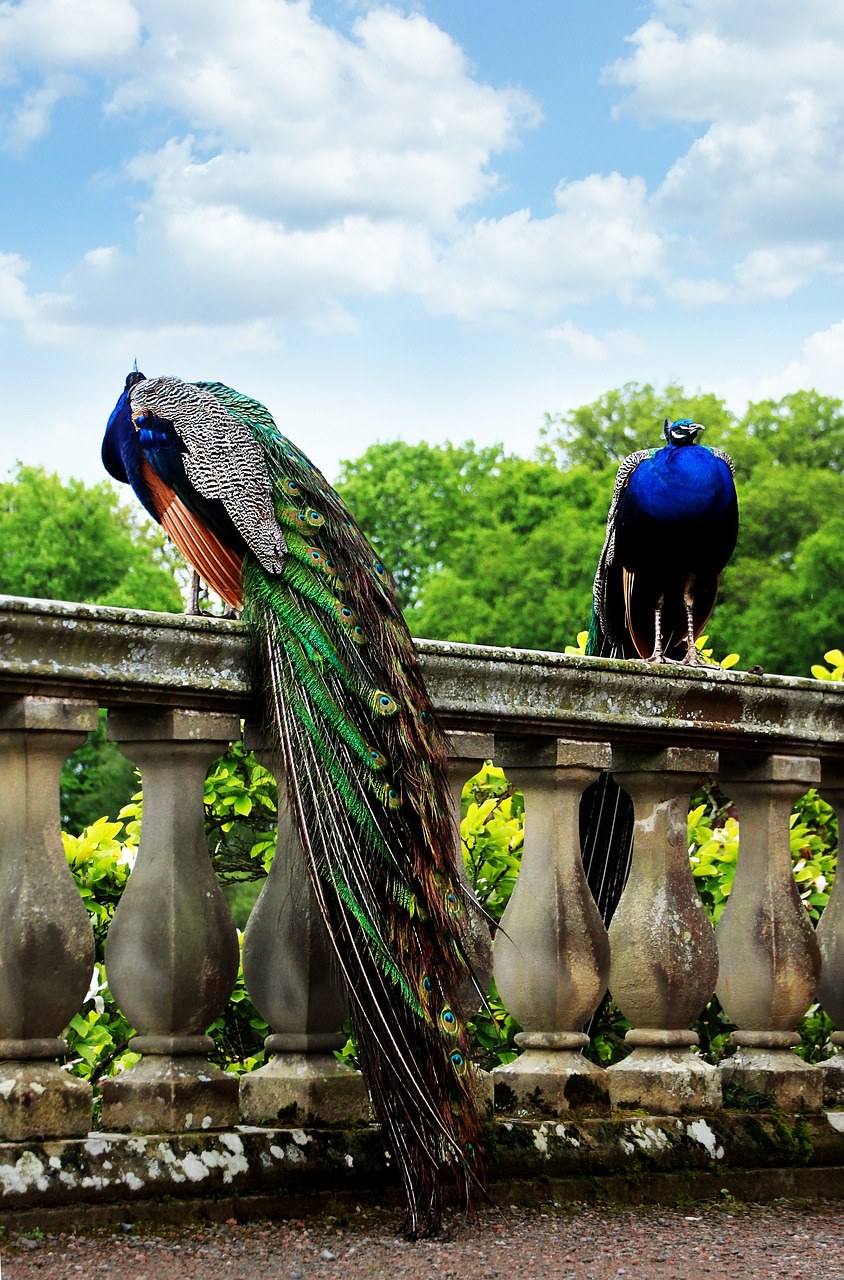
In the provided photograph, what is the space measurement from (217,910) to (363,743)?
546 millimetres

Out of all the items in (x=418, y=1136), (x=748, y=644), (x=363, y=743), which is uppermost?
(x=748, y=644)

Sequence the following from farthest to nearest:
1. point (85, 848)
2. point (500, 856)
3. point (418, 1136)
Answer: point (500, 856) → point (85, 848) → point (418, 1136)

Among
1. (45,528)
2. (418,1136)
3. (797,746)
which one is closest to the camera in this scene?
(418,1136)

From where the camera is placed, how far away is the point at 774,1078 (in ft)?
18.1

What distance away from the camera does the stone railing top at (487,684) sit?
4.07m

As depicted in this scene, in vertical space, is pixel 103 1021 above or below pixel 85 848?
below

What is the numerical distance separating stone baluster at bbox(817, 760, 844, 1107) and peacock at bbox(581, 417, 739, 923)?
0.61 metres

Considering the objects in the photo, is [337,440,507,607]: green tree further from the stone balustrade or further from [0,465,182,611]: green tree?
the stone balustrade

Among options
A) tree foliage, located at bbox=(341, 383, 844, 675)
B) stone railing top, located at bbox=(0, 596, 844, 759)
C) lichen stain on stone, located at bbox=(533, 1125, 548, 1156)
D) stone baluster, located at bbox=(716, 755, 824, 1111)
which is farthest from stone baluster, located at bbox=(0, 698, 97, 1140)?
tree foliage, located at bbox=(341, 383, 844, 675)

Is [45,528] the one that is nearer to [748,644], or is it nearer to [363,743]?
[748,644]

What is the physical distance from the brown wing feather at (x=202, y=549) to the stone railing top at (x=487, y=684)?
87 centimetres

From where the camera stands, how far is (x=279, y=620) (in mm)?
4633

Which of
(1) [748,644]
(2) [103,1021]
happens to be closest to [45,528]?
(1) [748,644]

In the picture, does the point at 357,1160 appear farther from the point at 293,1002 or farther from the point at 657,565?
the point at 657,565
